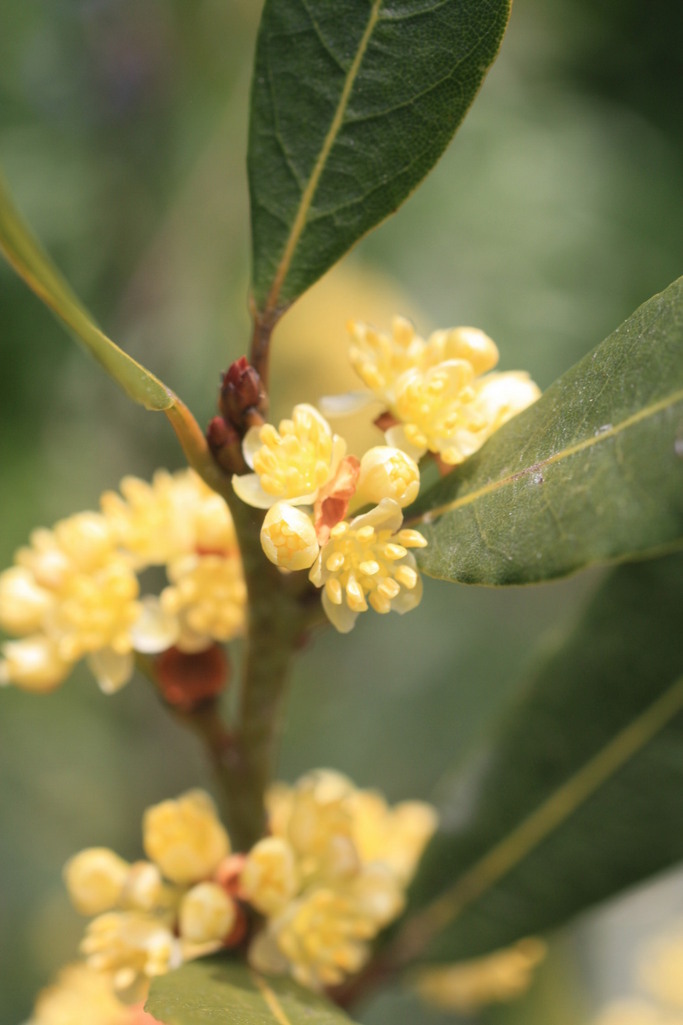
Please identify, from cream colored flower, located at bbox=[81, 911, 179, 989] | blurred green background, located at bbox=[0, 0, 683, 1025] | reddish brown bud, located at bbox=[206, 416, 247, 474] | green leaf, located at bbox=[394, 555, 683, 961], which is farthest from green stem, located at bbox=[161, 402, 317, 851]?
blurred green background, located at bbox=[0, 0, 683, 1025]

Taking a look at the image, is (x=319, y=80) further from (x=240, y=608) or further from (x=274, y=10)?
(x=240, y=608)

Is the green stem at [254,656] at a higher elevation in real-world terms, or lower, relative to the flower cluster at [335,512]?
lower

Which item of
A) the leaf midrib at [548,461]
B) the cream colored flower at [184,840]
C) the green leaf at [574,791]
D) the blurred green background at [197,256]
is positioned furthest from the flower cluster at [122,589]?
the blurred green background at [197,256]

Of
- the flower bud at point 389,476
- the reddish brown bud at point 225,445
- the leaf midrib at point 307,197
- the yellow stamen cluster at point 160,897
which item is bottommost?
the yellow stamen cluster at point 160,897

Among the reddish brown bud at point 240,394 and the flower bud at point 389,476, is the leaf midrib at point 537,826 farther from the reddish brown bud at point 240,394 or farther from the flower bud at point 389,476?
the reddish brown bud at point 240,394

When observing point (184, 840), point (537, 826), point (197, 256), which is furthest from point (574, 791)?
point (197, 256)

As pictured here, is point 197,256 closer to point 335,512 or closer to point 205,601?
point 205,601

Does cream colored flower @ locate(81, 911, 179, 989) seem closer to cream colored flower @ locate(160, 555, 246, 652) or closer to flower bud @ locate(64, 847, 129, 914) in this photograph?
flower bud @ locate(64, 847, 129, 914)
